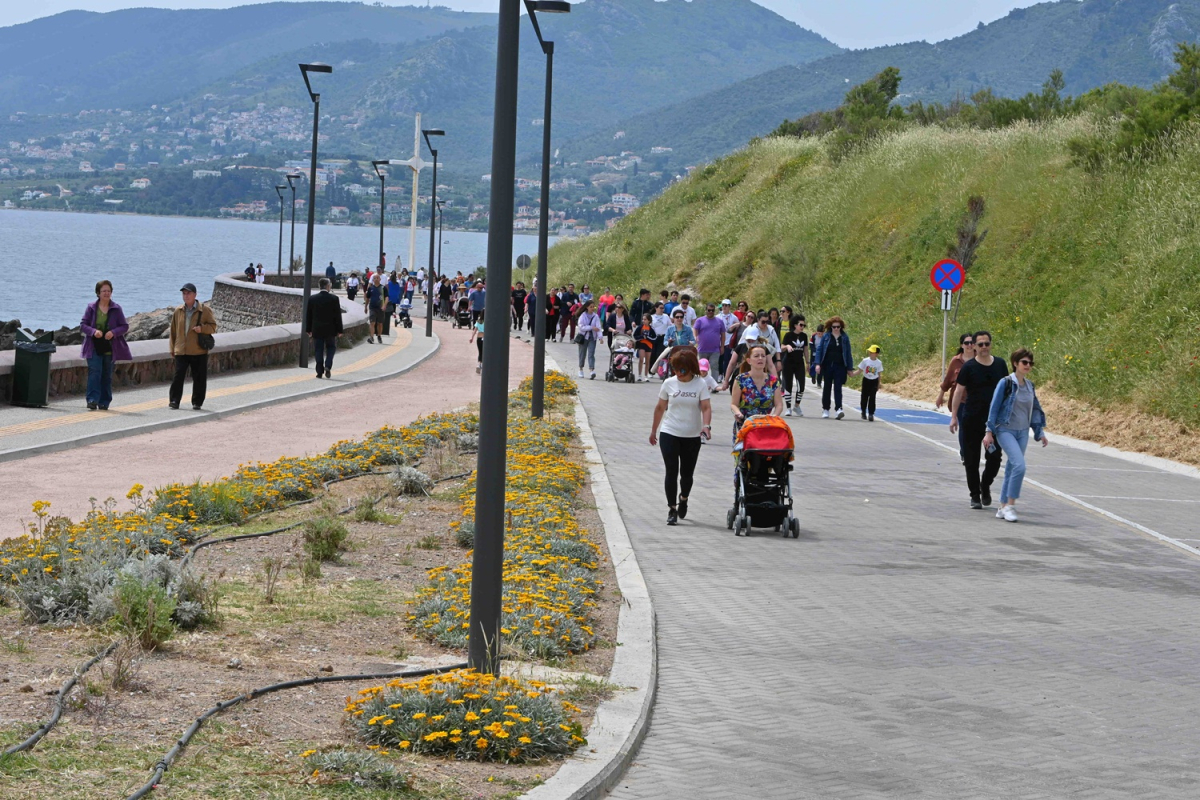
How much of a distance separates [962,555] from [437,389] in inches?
680

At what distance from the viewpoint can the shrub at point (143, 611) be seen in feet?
24.2

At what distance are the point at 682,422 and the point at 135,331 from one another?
40.7 meters

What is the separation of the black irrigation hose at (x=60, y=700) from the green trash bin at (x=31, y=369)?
13.3 m

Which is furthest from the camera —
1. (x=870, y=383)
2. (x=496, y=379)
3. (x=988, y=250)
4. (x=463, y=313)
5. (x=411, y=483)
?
(x=463, y=313)

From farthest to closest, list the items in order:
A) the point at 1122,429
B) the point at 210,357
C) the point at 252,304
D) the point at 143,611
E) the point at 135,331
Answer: the point at 252,304 → the point at 135,331 → the point at 210,357 → the point at 1122,429 → the point at 143,611

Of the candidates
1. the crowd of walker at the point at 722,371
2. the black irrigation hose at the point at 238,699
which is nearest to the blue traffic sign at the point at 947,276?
the crowd of walker at the point at 722,371

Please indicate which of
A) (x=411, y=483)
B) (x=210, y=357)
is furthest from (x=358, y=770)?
(x=210, y=357)

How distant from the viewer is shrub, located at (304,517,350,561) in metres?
10.3

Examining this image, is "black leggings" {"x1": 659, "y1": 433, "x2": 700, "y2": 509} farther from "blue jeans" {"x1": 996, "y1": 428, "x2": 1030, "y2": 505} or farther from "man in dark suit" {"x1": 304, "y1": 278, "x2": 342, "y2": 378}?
"man in dark suit" {"x1": 304, "y1": 278, "x2": 342, "y2": 378}

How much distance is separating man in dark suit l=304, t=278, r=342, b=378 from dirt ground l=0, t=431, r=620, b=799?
17384 mm

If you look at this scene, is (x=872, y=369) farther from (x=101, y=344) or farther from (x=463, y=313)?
(x=463, y=313)

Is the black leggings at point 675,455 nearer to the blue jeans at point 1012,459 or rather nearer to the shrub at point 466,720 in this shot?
the blue jeans at point 1012,459

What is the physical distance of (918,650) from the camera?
8609mm

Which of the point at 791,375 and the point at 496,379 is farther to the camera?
the point at 791,375
